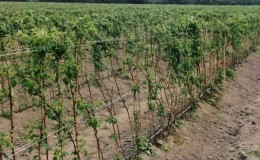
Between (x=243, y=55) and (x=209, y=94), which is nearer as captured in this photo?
(x=209, y=94)

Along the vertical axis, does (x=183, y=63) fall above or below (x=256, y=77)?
above

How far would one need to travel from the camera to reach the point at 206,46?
14.0 metres

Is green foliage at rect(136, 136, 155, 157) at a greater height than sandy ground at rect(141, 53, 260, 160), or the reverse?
green foliage at rect(136, 136, 155, 157)

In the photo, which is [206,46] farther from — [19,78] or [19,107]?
[19,78]

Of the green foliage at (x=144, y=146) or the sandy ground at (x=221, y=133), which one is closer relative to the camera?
the green foliage at (x=144, y=146)

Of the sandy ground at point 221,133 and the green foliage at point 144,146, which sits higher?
the green foliage at point 144,146

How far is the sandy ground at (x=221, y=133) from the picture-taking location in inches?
386

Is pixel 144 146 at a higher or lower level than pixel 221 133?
higher

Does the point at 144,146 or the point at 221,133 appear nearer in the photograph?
the point at 144,146

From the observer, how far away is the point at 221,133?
11.4 m

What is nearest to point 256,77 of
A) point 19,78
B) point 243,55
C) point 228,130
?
point 243,55

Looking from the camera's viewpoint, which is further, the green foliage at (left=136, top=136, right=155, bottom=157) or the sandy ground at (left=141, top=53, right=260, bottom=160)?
the sandy ground at (left=141, top=53, right=260, bottom=160)

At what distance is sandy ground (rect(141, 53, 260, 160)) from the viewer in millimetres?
9812

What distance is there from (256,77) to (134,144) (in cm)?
1056
